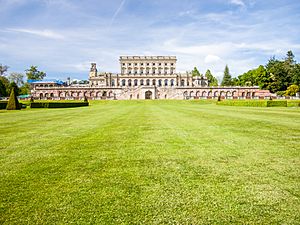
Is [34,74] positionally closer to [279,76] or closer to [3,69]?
[3,69]

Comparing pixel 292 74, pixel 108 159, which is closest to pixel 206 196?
pixel 108 159

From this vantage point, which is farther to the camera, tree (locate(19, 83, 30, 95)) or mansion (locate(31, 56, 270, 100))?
tree (locate(19, 83, 30, 95))

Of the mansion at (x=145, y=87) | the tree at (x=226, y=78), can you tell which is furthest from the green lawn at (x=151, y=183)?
the tree at (x=226, y=78)

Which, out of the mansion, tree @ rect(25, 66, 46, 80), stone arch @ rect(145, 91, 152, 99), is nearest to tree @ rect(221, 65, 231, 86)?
the mansion

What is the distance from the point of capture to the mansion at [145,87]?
81.2 m

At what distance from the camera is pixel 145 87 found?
264ft

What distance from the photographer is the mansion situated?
267 feet

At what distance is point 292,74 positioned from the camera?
80.3 meters

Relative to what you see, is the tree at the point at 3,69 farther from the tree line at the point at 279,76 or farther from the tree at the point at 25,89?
the tree line at the point at 279,76

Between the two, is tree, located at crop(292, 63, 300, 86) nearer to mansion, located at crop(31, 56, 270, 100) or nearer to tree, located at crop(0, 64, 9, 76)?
mansion, located at crop(31, 56, 270, 100)

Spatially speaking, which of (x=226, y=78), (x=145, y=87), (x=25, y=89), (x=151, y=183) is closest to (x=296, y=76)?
(x=226, y=78)

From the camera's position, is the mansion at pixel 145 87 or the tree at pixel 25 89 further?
the tree at pixel 25 89

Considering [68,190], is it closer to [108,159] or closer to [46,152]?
[108,159]

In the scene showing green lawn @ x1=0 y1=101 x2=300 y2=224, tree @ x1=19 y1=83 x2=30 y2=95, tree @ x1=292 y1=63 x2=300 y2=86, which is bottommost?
green lawn @ x1=0 y1=101 x2=300 y2=224
